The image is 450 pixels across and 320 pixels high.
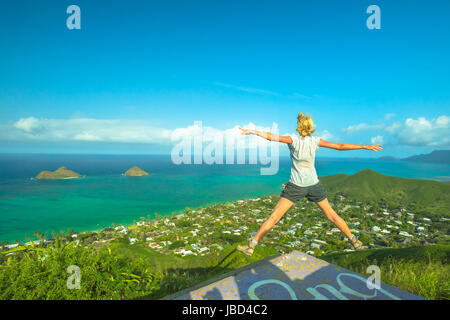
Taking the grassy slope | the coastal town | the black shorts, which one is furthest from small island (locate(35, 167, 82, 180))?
the black shorts

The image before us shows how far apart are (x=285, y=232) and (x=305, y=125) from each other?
112 feet

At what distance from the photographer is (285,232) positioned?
3428 centimetres

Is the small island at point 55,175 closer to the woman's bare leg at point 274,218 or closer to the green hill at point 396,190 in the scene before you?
the green hill at point 396,190

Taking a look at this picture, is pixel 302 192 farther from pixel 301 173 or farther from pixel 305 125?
pixel 305 125

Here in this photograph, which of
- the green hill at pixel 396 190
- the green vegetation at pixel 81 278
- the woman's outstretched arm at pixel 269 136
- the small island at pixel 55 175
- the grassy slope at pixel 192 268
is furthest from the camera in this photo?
the small island at pixel 55 175

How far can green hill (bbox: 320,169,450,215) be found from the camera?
172ft

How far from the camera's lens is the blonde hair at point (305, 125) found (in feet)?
13.4

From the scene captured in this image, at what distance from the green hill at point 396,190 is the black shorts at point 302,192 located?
6237 cm

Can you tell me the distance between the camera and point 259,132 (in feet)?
12.6

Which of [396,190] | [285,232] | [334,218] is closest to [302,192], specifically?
[334,218]

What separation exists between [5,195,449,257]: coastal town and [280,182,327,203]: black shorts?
74.1ft

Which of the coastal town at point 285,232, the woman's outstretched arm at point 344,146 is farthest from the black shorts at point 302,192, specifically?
the coastal town at point 285,232
